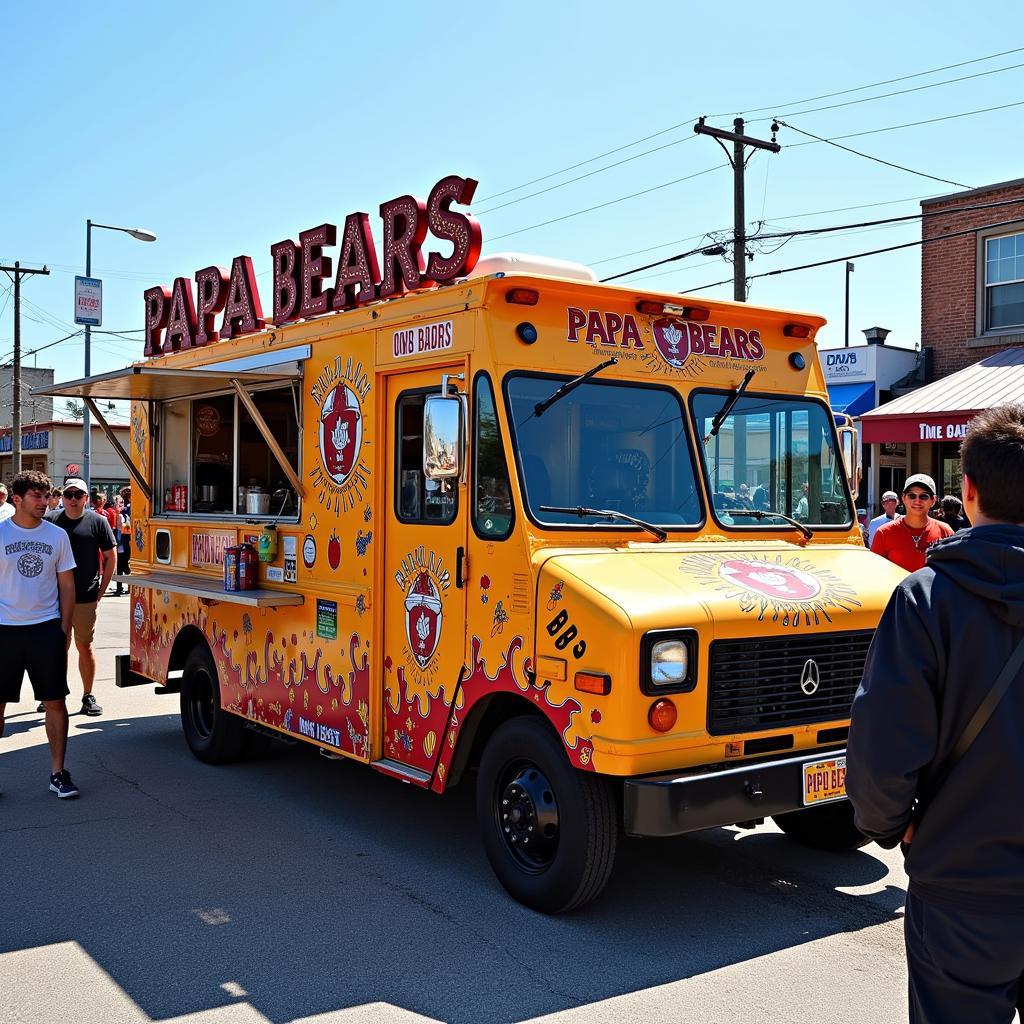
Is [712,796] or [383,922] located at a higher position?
[712,796]

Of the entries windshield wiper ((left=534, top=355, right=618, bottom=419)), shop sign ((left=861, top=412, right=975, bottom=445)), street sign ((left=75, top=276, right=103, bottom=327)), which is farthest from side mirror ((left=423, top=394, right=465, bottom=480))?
street sign ((left=75, top=276, right=103, bottom=327))

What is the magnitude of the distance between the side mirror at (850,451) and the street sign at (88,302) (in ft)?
74.1

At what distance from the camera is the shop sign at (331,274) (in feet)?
18.9

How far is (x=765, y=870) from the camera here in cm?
545

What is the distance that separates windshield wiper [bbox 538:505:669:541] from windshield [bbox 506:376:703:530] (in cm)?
2

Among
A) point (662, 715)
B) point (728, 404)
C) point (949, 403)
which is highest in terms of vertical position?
point (949, 403)

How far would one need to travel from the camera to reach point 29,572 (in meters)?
6.59

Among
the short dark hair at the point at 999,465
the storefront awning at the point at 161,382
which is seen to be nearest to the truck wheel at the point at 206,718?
the storefront awning at the point at 161,382

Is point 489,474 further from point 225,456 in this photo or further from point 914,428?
point 914,428

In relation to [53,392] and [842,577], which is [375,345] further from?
[53,392]

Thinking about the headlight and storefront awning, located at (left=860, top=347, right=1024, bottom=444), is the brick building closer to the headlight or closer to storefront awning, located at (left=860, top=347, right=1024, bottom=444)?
storefront awning, located at (left=860, top=347, right=1024, bottom=444)

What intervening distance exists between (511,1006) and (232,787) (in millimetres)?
3455

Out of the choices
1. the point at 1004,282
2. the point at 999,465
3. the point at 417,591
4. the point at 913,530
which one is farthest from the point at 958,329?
the point at 999,465

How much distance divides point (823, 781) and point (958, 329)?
15667mm
